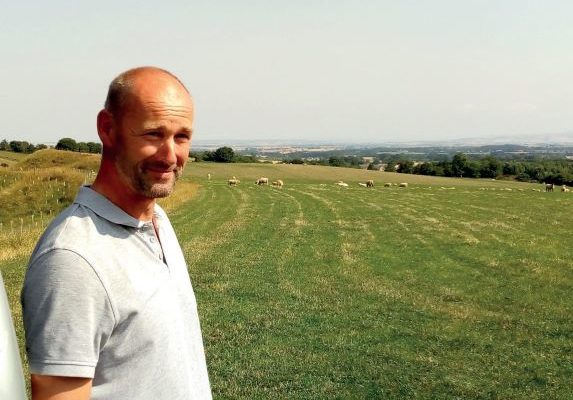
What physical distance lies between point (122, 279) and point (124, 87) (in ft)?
1.87

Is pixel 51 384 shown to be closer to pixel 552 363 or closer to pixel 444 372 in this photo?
pixel 444 372

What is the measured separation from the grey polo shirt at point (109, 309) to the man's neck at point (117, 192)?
31 millimetres

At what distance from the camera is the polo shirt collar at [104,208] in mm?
1842

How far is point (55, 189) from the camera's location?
31969mm

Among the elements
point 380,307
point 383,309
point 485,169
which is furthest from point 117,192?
point 485,169

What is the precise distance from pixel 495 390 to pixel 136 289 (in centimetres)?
650

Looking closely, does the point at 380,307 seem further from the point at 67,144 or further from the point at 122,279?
the point at 67,144

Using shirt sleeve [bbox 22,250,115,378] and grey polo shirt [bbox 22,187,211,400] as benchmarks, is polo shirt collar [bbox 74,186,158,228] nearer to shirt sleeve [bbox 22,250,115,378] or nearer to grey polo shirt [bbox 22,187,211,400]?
grey polo shirt [bbox 22,187,211,400]

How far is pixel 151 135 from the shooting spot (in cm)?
190

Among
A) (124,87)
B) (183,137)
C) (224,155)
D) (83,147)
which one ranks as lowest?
(224,155)

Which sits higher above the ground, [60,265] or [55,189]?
[60,265]

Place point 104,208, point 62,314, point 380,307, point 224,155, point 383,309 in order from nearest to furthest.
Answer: point 62,314
point 104,208
point 383,309
point 380,307
point 224,155

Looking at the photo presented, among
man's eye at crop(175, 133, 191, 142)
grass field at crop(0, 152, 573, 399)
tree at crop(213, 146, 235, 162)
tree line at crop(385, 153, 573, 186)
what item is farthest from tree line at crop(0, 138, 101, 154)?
man's eye at crop(175, 133, 191, 142)

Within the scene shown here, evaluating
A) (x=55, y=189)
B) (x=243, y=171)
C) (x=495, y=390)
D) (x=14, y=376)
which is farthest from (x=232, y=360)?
(x=243, y=171)
